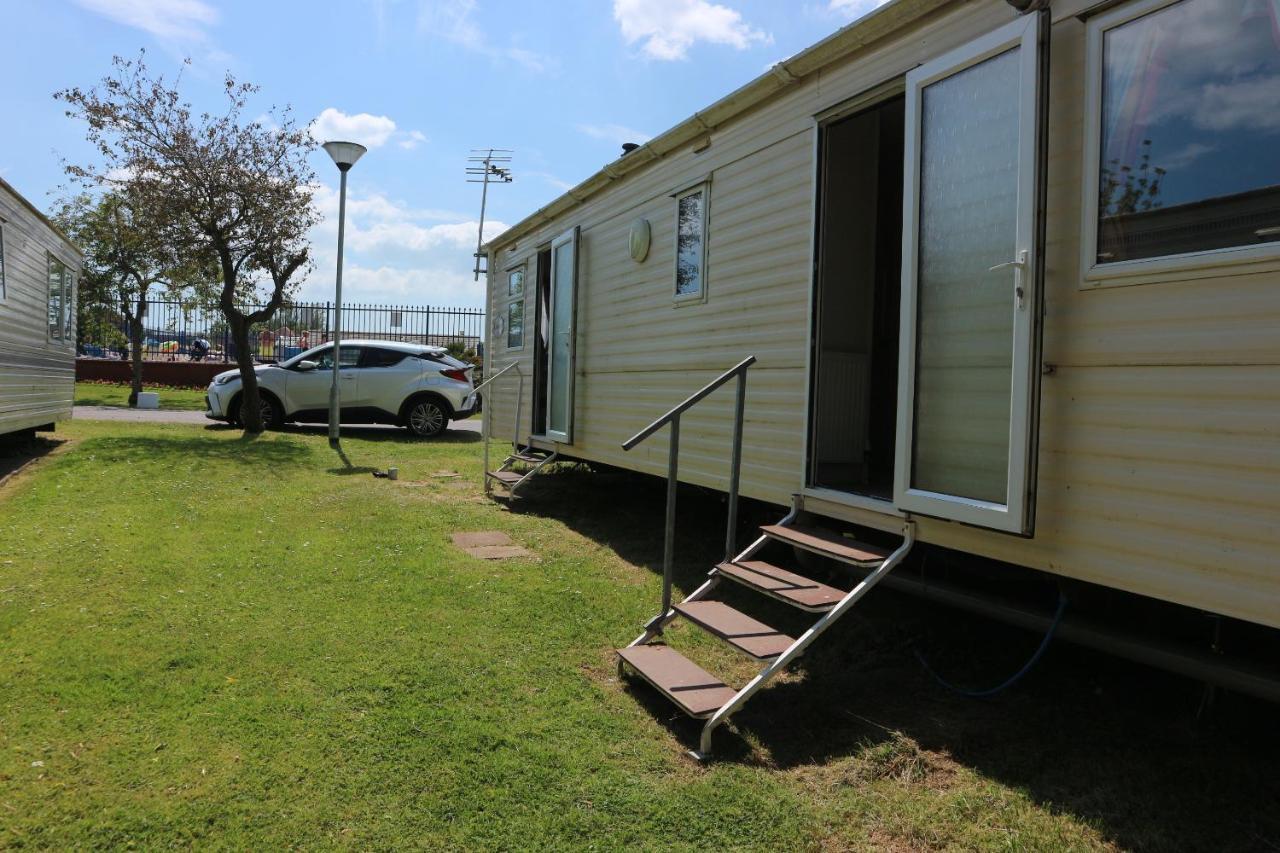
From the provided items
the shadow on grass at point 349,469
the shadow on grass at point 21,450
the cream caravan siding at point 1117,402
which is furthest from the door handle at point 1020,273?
the shadow on grass at point 21,450

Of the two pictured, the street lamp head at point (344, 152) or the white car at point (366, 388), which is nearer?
the street lamp head at point (344, 152)

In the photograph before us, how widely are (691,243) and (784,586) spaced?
2895mm

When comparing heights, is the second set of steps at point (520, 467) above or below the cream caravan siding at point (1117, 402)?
below

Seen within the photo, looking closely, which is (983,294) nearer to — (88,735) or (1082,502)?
(1082,502)

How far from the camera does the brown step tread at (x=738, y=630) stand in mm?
3346

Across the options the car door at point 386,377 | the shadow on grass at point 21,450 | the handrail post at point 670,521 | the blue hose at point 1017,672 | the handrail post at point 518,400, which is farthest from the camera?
the car door at point 386,377

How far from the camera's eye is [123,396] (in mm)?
18875

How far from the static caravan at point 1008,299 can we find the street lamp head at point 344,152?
713 centimetres

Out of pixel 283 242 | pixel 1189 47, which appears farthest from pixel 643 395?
pixel 283 242

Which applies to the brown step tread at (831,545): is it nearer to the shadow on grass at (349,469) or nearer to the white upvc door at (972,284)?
the white upvc door at (972,284)

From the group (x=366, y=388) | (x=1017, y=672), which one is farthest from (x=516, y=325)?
(x=1017, y=672)

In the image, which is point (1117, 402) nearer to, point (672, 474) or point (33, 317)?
point (672, 474)

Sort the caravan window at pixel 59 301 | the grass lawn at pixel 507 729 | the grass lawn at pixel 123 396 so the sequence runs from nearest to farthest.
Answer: the grass lawn at pixel 507 729 → the caravan window at pixel 59 301 → the grass lawn at pixel 123 396

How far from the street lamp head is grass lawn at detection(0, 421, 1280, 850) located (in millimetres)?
6985
